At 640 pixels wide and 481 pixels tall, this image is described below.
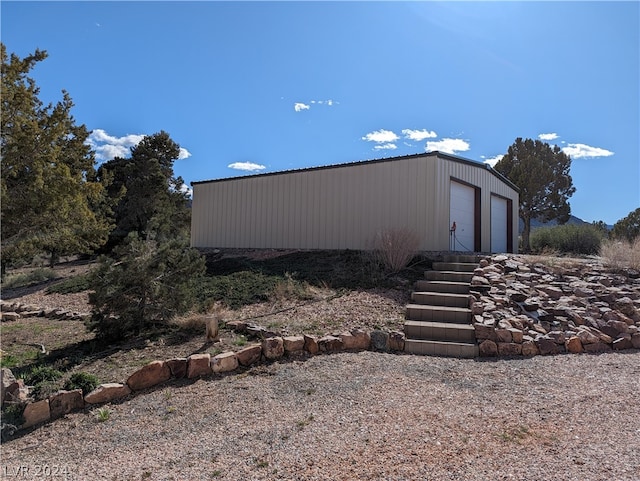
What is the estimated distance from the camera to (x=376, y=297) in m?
7.02

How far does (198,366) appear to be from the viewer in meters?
4.27

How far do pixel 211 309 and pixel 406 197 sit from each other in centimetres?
630

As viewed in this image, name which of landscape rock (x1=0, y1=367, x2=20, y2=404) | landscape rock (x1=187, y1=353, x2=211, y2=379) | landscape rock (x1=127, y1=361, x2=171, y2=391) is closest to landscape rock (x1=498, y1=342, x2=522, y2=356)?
landscape rock (x1=187, y1=353, x2=211, y2=379)

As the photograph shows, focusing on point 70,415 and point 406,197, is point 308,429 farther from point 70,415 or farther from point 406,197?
point 406,197

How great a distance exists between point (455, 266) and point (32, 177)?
7026 millimetres

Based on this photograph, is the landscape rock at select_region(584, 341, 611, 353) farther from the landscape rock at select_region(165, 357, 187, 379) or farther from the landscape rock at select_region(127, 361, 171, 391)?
the landscape rock at select_region(127, 361, 171, 391)

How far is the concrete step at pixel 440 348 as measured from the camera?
5.31 metres

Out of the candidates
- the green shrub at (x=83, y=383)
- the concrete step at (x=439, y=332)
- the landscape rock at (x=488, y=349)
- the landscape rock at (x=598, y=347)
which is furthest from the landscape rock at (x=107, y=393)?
the landscape rock at (x=598, y=347)

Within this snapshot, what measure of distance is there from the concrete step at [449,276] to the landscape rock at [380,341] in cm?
277

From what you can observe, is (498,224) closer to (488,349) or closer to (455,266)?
(455,266)

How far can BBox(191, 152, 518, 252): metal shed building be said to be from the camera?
34.6 ft

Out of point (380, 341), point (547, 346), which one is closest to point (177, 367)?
point (380, 341)

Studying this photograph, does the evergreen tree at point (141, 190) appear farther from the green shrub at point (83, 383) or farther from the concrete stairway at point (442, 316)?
the green shrub at point (83, 383)

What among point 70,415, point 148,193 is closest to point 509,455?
point 70,415
